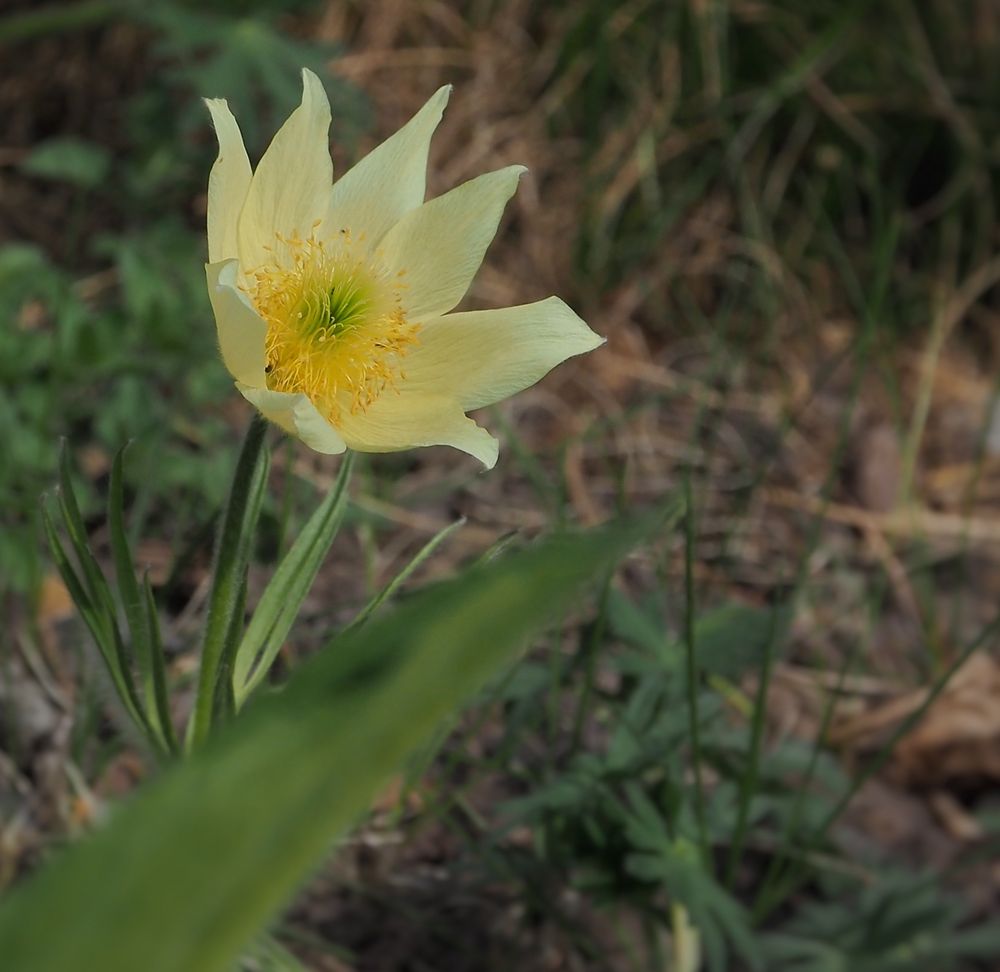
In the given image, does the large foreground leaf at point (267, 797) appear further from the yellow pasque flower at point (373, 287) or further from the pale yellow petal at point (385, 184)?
the pale yellow petal at point (385, 184)

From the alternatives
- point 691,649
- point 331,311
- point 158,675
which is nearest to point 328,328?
point 331,311

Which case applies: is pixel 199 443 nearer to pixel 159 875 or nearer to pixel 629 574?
pixel 629 574

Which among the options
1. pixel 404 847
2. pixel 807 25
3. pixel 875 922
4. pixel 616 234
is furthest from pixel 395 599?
pixel 807 25

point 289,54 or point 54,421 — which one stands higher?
point 289,54

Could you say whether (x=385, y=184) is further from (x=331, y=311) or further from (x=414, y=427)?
(x=414, y=427)

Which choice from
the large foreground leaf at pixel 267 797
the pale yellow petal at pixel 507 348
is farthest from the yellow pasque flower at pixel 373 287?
the large foreground leaf at pixel 267 797
